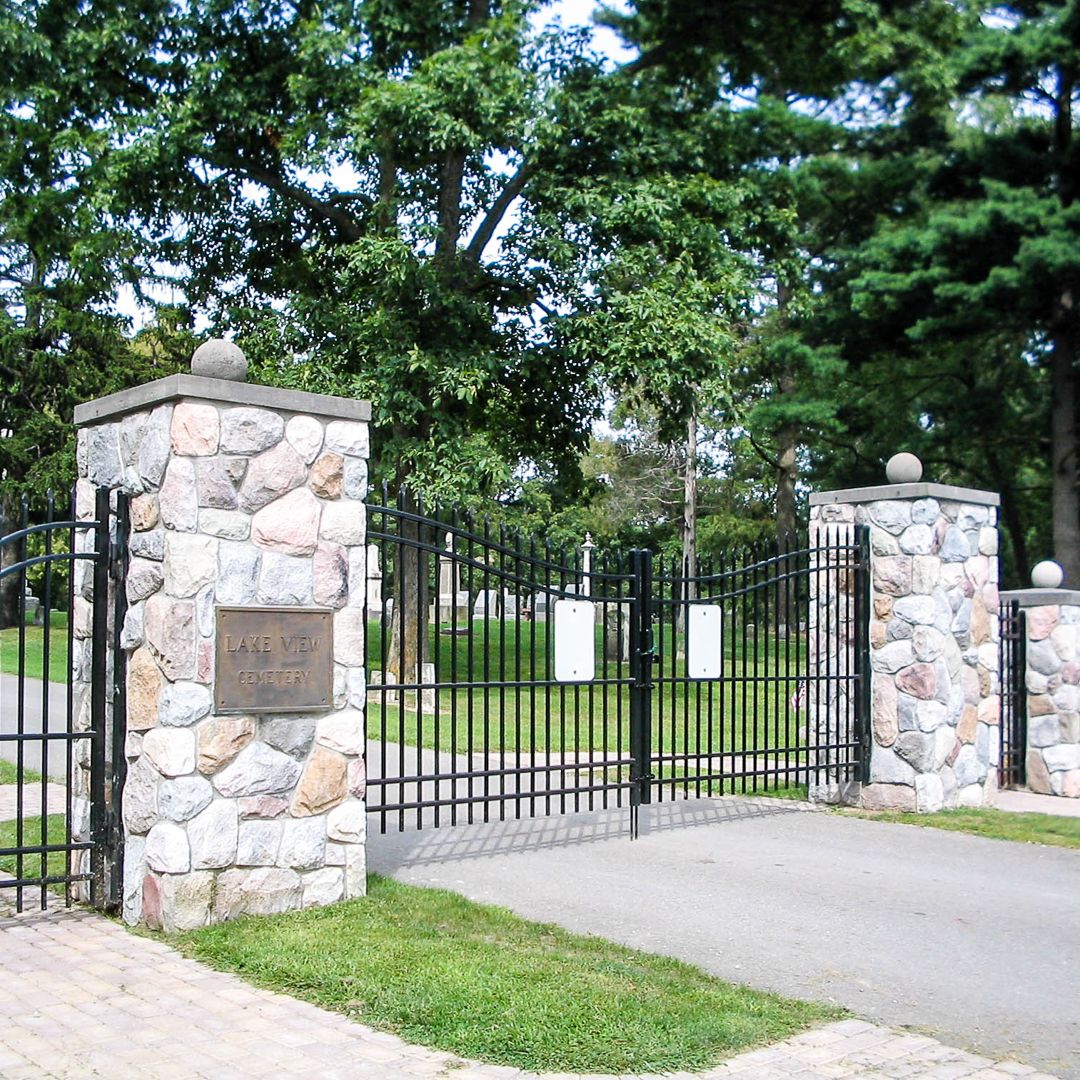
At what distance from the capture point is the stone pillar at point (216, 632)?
640cm

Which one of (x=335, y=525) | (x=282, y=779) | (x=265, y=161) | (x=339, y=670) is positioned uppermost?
(x=265, y=161)

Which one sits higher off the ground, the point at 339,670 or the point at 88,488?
the point at 88,488

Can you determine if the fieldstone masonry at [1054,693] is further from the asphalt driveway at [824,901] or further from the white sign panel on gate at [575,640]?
the white sign panel on gate at [575,640]

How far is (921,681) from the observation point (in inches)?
415

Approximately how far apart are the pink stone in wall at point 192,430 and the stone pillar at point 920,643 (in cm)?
609

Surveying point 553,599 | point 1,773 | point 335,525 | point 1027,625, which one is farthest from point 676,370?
point 335,525

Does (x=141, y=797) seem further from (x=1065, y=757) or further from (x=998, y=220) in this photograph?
(x=998, y=220)

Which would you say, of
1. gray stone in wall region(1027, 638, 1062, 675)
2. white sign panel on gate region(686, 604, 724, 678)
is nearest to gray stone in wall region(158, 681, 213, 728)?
white sign panel on gate region(686, 604, 724, 678)

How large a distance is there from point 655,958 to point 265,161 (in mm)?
17367

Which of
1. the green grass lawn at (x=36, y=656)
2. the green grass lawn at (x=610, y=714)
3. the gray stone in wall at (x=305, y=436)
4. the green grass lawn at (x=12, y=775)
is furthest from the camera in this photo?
the green grass lawn at (x=36, y=656)

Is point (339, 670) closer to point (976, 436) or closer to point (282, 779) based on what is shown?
point (282, 779)

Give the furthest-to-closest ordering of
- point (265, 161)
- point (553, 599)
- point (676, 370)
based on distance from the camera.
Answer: point (265, 161), point (676, 370), point (553, 599)

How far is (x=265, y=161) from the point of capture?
20547 millimetres

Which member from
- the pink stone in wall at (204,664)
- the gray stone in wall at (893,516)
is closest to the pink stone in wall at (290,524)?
the pink stone in wall at (204,664)
